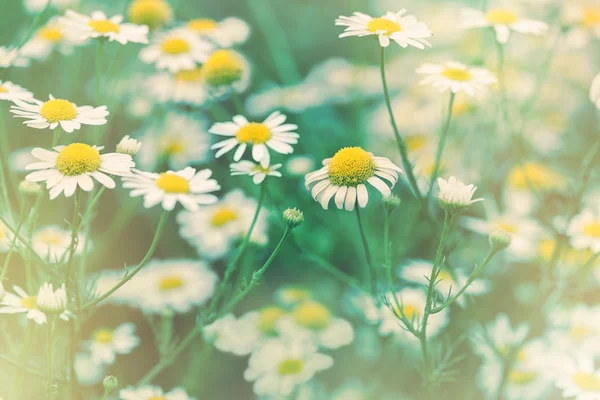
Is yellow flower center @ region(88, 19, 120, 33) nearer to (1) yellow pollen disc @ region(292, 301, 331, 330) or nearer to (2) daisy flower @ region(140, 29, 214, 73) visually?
(2) daisy flower @ region(140, 29, 214, 73)

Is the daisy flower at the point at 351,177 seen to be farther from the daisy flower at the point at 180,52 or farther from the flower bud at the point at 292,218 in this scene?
the daisy flower at the point at 180,52

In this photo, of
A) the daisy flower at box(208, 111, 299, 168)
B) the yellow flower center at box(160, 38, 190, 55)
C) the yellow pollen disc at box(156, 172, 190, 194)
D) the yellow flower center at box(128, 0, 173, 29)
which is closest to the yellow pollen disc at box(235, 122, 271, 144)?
the daisy flower at box(208, 111, 299, 168)

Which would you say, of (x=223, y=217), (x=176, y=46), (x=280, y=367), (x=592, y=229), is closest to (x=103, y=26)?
(x=176, y=46)

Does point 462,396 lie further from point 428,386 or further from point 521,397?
point 428,386

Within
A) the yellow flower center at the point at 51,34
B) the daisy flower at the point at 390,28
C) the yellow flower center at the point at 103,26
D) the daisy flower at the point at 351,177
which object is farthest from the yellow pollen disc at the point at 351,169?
the yellow flower center at the point at 51,34

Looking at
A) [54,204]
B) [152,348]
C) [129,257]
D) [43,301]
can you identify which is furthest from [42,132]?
[43,301]
